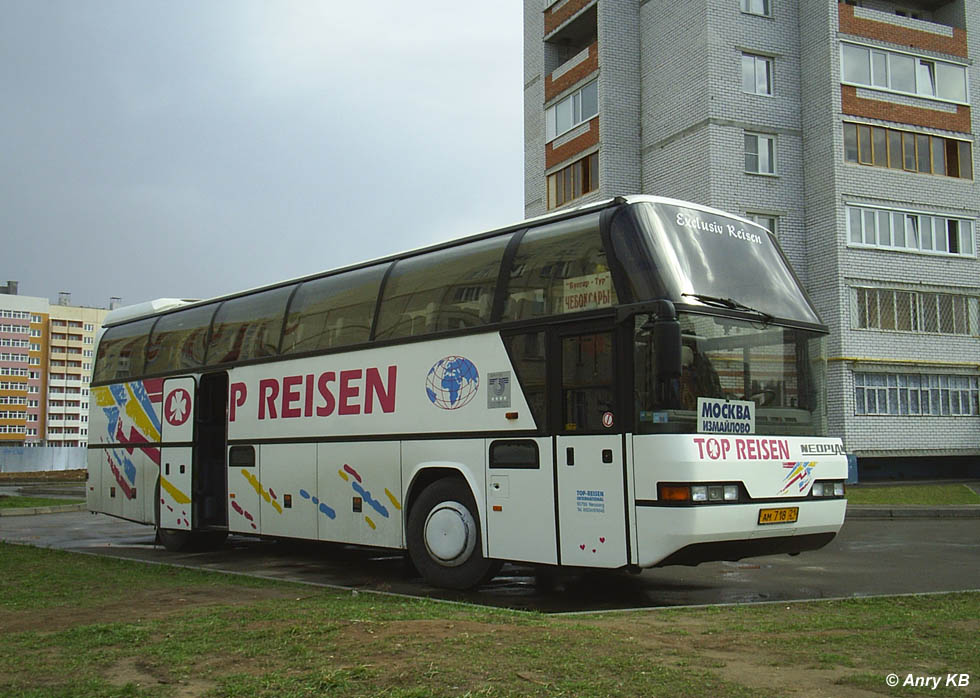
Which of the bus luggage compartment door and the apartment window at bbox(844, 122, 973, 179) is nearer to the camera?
the bus luggage compartment door

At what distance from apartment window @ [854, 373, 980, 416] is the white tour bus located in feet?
81.8

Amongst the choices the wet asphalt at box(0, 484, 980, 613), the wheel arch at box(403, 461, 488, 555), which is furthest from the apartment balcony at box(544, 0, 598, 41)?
the wheel arch at box(403, 461, 488, 555)

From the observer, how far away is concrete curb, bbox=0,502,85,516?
24.7 meters

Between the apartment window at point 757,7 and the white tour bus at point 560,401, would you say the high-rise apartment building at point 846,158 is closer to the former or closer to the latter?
the apartment window at point 757,7

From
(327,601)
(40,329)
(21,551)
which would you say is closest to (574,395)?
(327,601)

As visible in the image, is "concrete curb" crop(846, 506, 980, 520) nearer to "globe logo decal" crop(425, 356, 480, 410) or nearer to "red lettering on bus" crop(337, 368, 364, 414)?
"red lettering on bus" crop(337, 368, 364, 414)

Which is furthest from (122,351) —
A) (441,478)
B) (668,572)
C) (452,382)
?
(668,572)

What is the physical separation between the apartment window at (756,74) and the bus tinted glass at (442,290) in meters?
25.7

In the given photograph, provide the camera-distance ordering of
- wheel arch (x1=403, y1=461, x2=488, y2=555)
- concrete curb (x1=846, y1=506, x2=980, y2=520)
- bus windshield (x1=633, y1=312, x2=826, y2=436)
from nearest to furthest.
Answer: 1. bus windshield (x1=633, y1=312, x2=826, y2=436)
2. wheel arch (x1=403, y1=461, x2=488, y2=555)
3. concrete curb (x1=846, y1=506, x2=980, y2=520)

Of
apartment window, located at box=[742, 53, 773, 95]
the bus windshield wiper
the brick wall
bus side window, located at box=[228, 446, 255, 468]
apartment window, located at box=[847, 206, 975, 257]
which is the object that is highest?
apartment window, located at box=[742, 53, 773, 95]

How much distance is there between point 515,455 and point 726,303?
98.4 inches

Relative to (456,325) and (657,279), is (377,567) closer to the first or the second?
(456,325)

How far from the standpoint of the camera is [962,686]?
17.4 feet

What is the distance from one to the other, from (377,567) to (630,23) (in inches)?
1166
